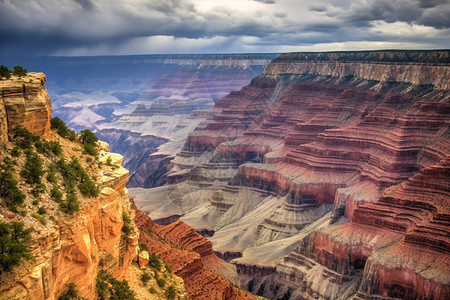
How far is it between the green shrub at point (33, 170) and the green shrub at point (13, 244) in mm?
2943

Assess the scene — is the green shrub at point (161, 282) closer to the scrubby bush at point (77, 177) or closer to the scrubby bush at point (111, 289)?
the scrubby bush at point (111, 289)

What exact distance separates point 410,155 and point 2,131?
235ft

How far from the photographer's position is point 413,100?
319ft

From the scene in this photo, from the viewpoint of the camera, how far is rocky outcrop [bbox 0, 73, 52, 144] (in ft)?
73.0

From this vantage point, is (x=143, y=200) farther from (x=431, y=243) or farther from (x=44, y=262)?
(x=44, y=262)

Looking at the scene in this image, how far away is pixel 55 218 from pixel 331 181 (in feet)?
243

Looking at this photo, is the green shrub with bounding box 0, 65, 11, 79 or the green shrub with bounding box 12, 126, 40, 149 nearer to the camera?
the green shrub with bounding box 12, 126, 40, 149

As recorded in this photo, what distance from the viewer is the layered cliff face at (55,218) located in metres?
18.7

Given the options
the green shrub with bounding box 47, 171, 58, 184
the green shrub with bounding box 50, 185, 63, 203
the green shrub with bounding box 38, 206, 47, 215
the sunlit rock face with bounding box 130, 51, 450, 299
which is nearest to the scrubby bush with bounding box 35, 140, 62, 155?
the green shrub with bounding box 47, 171, 58, 184

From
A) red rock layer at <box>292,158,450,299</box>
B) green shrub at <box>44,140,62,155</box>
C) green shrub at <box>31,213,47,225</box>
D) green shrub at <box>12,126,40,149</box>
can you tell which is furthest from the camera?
red rock layer at <box>292,158,450,299</box>

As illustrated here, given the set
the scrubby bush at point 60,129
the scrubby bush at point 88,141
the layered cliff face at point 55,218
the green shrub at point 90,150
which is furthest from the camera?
the scrubby bush at point 88,141

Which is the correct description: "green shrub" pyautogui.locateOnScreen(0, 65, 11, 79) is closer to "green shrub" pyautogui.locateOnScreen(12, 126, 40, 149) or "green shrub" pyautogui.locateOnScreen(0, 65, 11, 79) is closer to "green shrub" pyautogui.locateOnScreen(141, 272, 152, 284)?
"green shrub" pyautogui.locateOnScreen(12, 126, 40, 149)

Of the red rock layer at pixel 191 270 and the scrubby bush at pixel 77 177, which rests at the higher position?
the scrubby bush at pixel 77 177

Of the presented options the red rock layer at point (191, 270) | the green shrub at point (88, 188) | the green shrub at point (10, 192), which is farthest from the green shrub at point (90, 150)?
the red rock layer at point (191, 270)
